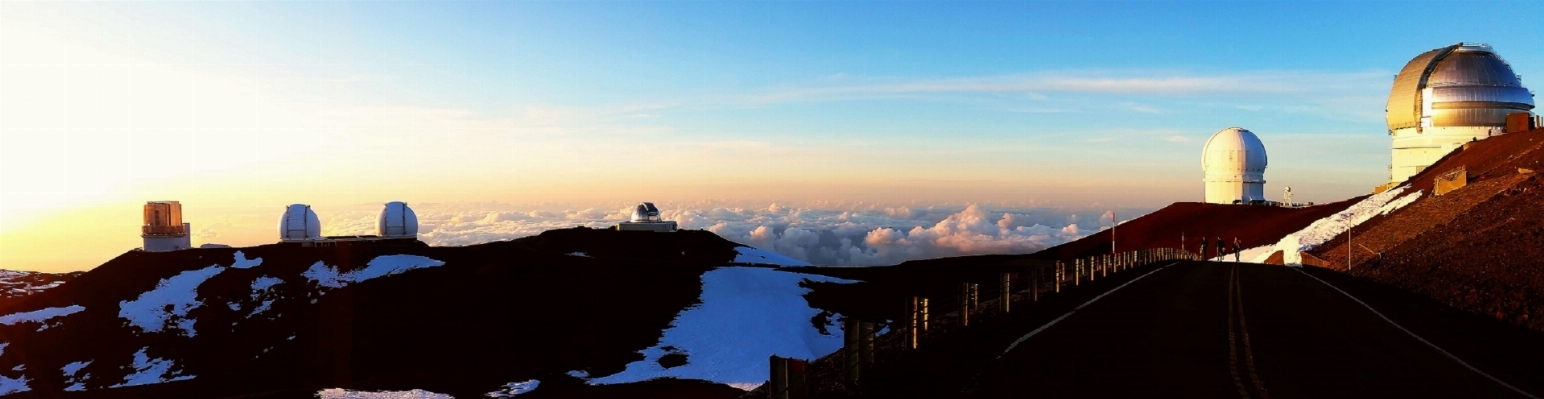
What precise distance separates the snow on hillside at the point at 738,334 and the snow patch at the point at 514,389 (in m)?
2.84

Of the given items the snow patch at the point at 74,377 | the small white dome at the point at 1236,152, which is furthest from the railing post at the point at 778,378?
the small white dome at the point at 1236,152

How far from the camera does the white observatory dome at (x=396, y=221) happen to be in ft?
265

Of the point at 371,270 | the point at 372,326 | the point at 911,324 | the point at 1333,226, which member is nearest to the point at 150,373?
the point at 372,326

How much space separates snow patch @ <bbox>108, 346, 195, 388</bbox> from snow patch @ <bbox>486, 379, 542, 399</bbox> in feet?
66.8

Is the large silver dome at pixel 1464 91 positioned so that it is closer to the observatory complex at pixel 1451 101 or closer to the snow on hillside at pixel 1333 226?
the observatory complex at pixel 1451 101

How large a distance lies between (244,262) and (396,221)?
1445cm

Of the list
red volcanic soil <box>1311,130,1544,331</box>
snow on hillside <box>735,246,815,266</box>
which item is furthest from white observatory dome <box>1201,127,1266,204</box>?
snow on hillside <box>735,246,815,266</box>

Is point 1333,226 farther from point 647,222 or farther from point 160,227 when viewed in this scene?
point 160,227

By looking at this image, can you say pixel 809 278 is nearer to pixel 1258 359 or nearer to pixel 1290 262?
pixel 1290 262

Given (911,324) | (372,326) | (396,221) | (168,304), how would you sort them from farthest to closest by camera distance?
(396,221) < (168,304) < (372,326) < (911,324)

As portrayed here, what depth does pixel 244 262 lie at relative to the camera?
224 ft

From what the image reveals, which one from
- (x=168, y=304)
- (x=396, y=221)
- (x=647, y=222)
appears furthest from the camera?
(x=647, y=222)

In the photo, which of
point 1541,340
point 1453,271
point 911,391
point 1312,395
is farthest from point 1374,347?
point 1453,271

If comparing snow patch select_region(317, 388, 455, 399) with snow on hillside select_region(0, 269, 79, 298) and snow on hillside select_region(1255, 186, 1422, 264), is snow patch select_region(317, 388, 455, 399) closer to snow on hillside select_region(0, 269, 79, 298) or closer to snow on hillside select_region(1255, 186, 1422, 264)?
snow on hillside select_region(1255, 186, 1422, 264)
